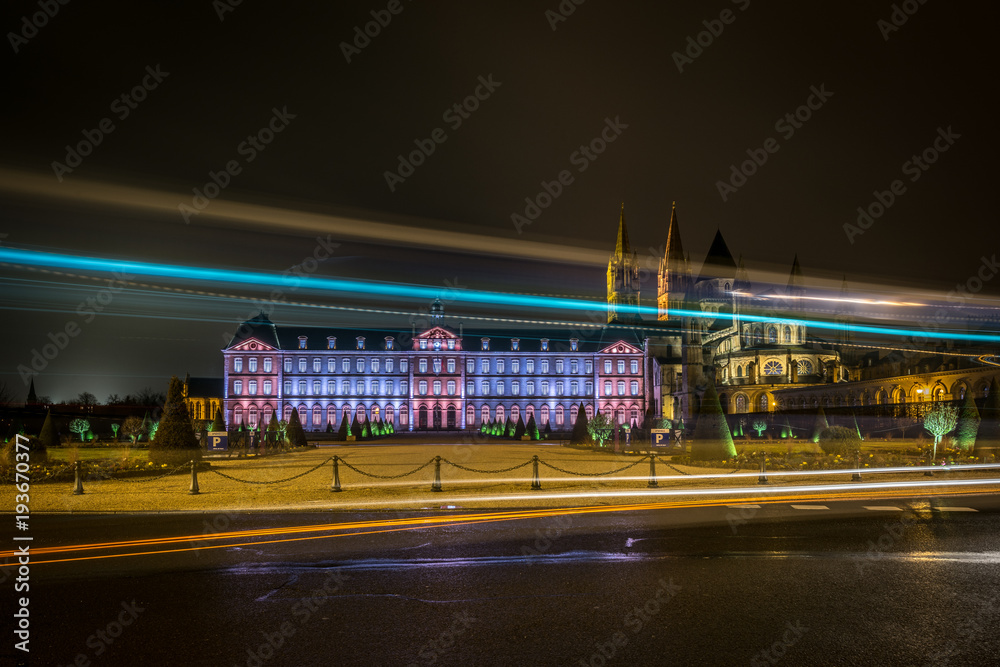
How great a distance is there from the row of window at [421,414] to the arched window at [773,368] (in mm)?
16265

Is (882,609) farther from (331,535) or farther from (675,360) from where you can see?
(675,360)

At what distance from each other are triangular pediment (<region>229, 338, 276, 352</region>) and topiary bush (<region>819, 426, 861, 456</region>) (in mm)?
55858

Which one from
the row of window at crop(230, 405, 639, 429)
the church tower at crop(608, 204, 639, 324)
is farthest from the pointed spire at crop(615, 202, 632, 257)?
the row of window at crop(230, 405, 639, 429)

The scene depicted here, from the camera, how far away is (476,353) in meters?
70.4

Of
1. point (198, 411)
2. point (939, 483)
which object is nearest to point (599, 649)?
point (939, 483)

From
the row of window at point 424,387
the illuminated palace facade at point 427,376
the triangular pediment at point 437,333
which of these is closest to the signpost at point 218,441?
the illuminated palace facade at point 427,376

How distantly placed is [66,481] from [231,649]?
1682 centimetres

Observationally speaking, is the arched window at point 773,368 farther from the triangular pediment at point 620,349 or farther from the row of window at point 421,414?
the row of window at point 421,414

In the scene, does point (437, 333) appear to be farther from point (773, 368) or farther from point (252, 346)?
point (773, 368)

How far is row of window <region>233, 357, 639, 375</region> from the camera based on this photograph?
226ft

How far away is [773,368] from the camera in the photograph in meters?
75.3

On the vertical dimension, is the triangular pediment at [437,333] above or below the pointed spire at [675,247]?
below

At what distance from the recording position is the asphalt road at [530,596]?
5.25 meters

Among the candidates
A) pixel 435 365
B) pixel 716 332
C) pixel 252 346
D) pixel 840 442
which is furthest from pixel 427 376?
pixel 840 442
